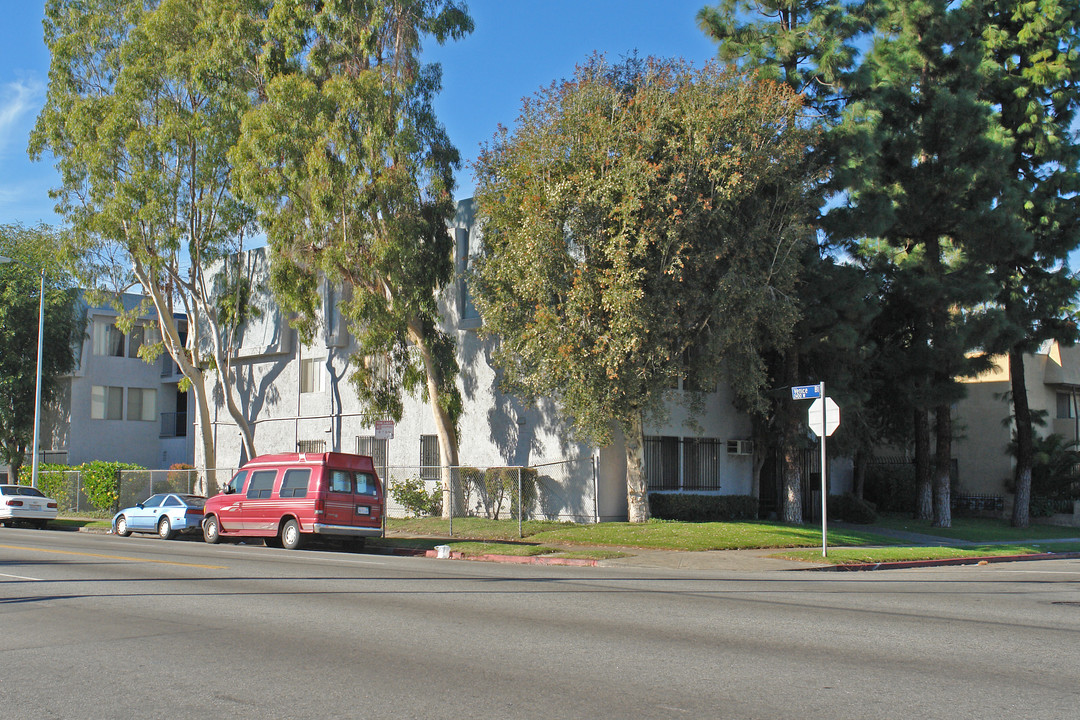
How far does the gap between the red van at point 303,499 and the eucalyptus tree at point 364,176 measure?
5.20 m

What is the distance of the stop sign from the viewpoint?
18.4 metres

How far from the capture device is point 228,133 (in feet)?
97.5

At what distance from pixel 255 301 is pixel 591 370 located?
18930 millimetres

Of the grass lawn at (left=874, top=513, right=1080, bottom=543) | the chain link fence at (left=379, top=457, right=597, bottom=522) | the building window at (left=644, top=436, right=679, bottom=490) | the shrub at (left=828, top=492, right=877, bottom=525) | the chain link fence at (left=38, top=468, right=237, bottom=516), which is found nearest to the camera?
the chain link fence at (left=379, top=457, right=597, bottom=522)

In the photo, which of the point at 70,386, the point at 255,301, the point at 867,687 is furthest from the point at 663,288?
the point at 70,386

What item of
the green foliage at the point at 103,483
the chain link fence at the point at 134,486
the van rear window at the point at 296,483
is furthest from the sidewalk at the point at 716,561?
the green foliage at the point at 103,483

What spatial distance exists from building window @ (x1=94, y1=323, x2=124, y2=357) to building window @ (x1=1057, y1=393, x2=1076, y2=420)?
140 feet

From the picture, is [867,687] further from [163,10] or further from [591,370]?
[163,10]

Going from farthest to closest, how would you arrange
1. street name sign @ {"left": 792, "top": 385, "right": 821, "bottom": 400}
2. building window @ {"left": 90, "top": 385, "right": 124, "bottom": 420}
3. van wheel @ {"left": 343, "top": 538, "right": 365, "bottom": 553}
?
1. building window @ {"left": 90, "top": 385, "right": 124, "bottom": 420}
2. van wheel @ {"left": 343, "top": 538, "right": 365, "bottom": 553}
3. street name sign @ {"left": 792, "top": 385, "right": 821, "bottom": 400}

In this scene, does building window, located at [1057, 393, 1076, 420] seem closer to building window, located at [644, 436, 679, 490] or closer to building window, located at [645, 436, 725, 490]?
building window, located at [645, 436, 725, 490]

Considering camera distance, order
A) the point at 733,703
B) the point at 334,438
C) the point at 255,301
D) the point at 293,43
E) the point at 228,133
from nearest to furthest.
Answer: the point at 733,703 → the point at 293,43 → the point at 228,133 → the point at 334,438 → the point at 255,301

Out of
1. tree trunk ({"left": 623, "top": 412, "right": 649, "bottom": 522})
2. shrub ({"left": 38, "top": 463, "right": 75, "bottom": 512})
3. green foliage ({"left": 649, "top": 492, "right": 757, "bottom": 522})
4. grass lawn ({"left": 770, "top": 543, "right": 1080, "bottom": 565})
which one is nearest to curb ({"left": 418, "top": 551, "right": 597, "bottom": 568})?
grass lawn ({"left": 770, "top": 543, "right": 1080, "bottom": 565})

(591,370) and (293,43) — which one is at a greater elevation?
(293,43)

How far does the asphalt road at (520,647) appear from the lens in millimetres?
6328
